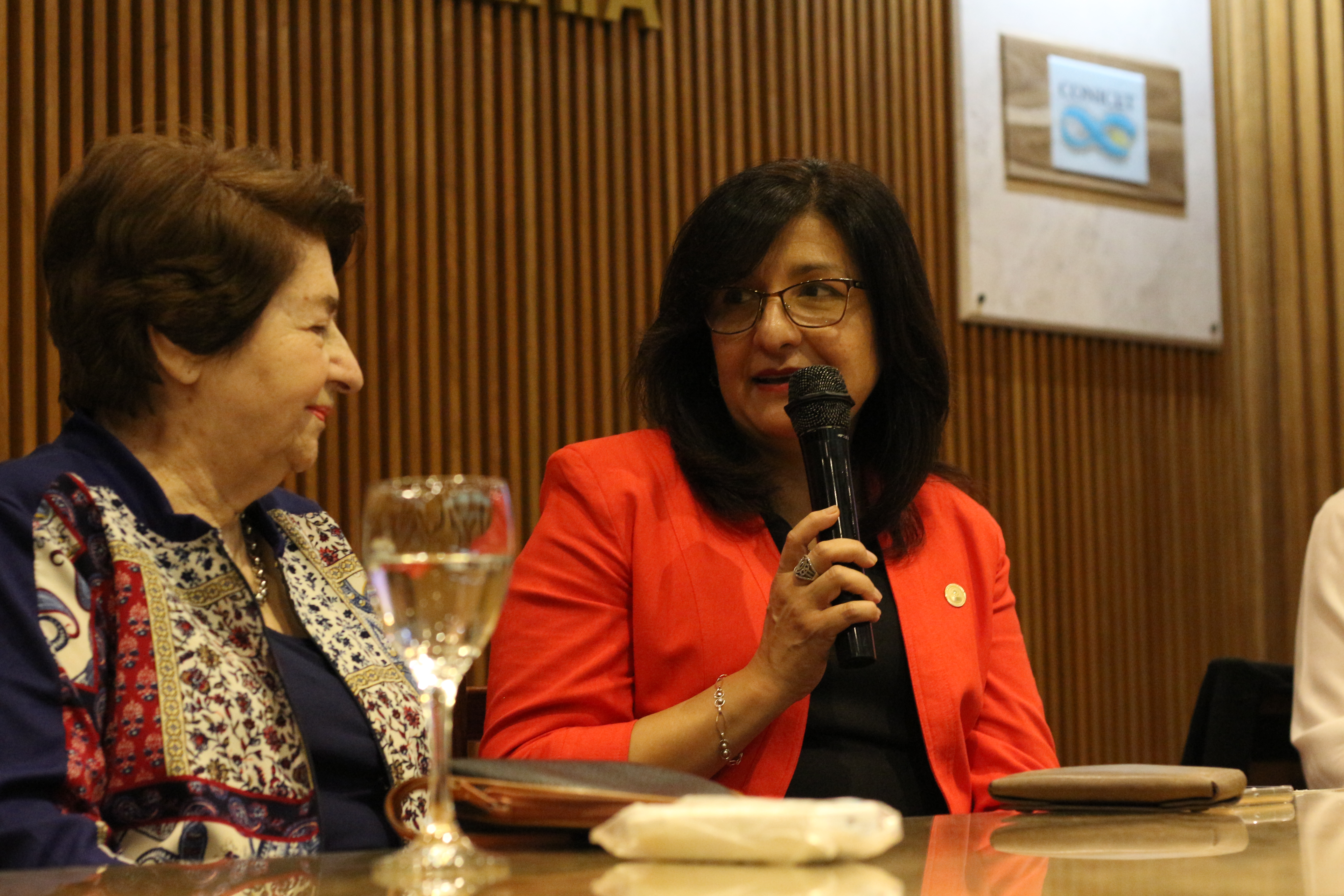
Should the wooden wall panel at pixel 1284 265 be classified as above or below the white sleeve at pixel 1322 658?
above

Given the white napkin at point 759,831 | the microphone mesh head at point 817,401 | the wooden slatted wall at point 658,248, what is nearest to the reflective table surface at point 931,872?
the white napkin at point 759,831

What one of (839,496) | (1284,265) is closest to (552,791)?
(839,496)

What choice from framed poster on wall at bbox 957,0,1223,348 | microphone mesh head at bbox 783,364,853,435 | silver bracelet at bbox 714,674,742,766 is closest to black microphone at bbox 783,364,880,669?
microphone mesh head at bbox 783,364,853,435

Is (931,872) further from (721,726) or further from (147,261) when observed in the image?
(147,261)

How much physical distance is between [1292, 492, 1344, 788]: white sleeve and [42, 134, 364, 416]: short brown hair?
2.09 meters

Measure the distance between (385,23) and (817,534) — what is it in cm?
304

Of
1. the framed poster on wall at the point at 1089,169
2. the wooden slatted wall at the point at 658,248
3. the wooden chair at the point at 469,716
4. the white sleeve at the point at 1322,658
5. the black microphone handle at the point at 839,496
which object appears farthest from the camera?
the framed poster on wall at the point at 1089,169

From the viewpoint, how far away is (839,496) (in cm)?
183

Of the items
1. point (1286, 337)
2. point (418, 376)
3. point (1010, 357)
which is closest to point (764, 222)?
point (418, 376)

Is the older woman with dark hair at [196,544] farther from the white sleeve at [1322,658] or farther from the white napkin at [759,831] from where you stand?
the white sleeve at [1322,658]

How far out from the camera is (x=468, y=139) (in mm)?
4379

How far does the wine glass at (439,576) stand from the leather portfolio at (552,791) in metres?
0.14

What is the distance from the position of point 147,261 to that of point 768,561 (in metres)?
1.01

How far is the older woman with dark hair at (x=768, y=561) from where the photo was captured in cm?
203
